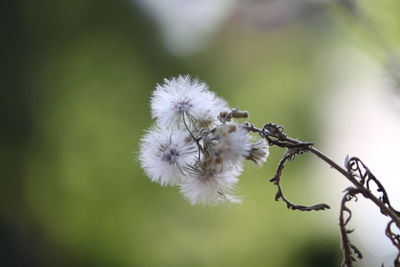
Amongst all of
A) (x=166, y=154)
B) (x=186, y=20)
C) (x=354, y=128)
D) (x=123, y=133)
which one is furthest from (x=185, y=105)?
(x=123, y=133)

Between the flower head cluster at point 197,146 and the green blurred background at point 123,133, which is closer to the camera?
the flower head cluster at point 197,146

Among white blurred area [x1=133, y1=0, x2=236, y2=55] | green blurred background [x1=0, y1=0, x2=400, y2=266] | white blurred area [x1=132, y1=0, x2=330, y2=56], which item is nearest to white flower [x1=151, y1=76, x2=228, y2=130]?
white blurred area [x1=132, y1=0, x2=330, y2=56]

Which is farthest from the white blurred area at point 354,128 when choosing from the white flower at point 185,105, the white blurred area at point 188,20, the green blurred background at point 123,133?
the white flower at point 185,105

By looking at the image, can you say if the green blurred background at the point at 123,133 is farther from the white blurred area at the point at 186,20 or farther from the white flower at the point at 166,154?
the white flower at the point at 166,154

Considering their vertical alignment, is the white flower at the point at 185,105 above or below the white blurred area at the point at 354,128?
below

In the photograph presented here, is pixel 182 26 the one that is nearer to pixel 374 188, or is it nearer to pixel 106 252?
pixel 106 252

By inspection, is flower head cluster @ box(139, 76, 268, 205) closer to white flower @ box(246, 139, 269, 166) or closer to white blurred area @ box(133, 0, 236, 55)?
white flower @ box(246, 139, 269, 166)
